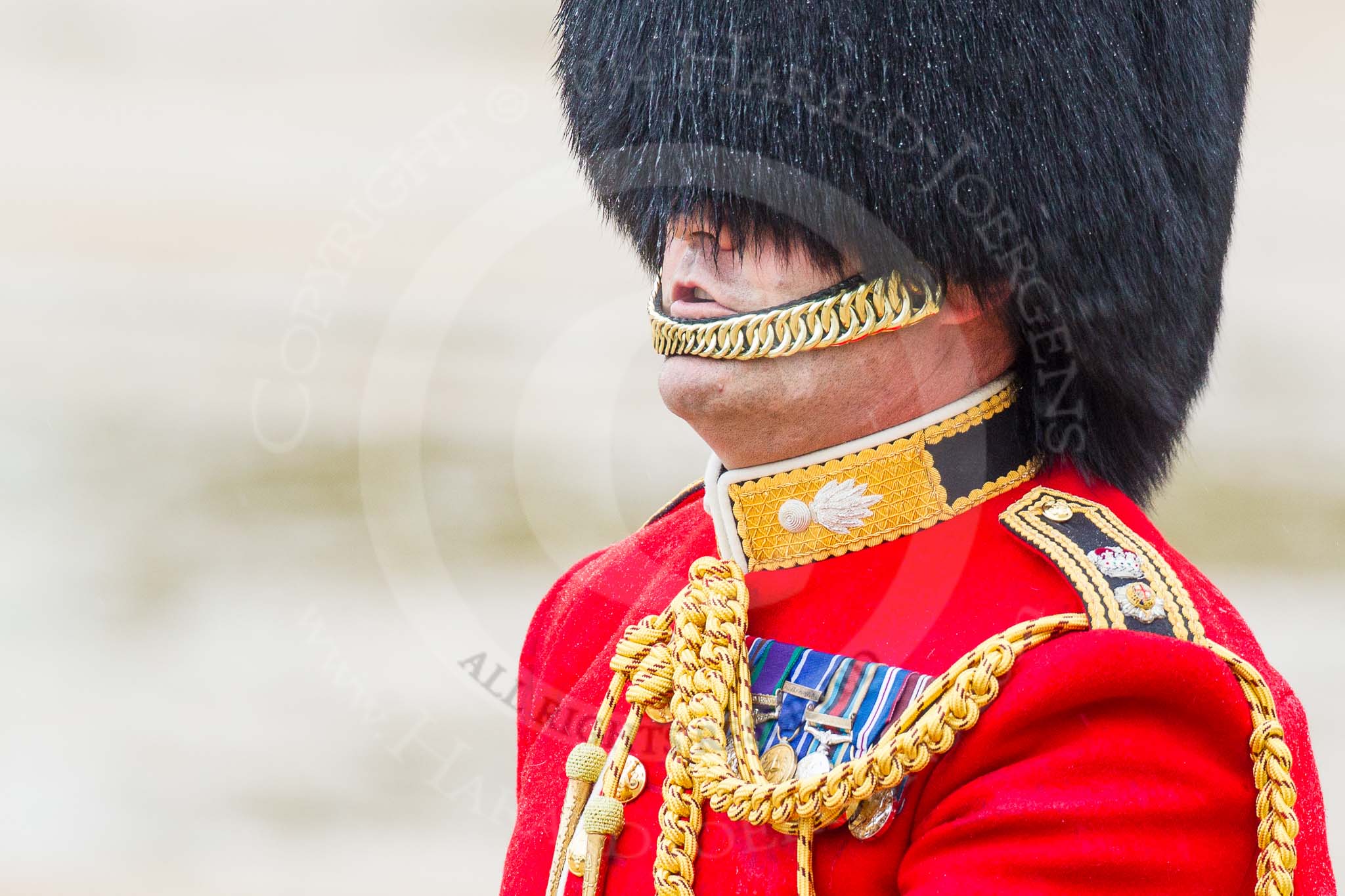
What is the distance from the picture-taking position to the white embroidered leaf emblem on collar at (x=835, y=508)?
4.78 feet

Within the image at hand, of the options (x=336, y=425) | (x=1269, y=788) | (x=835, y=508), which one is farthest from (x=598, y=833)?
(x=336, y=425)

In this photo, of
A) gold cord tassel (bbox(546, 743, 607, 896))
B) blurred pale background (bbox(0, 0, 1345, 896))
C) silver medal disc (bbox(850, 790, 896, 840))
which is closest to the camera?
silver medal disc (bbox(850, 790, 896, 840))

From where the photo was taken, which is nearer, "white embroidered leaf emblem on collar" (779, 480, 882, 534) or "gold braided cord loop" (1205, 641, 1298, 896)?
"gold braided cord loop" (1205, 641, 1298, 896)

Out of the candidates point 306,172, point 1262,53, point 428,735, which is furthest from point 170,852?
point 1262,53

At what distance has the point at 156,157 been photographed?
26.3 ft

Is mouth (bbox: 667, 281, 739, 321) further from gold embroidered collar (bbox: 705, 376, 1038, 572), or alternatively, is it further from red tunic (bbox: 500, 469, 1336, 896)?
red tunic (bbox: 500, 469, 1336, 896)

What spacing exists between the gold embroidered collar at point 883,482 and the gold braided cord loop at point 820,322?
0.10m

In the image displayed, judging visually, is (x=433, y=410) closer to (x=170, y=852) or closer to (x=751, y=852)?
(x=170, y=852)

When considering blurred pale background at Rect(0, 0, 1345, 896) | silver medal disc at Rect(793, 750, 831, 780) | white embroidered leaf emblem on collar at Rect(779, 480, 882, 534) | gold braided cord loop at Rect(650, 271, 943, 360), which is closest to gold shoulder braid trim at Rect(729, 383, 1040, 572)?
white embroidered leaf emblem on collar at Rect(779, 480, 882, 534)

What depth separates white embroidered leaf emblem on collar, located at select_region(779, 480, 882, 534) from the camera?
1.46m

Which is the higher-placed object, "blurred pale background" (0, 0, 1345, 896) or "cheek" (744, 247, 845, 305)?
"blurred pale background" (0, 0, 1345, 896)

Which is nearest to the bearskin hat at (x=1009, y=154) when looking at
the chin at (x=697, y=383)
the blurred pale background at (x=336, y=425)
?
the chin at (x=697, y=383)

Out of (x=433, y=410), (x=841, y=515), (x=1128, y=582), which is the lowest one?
(x=1128, y=582)

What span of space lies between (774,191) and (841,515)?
33 centimetres
